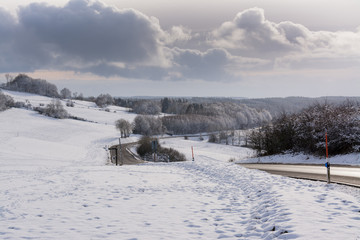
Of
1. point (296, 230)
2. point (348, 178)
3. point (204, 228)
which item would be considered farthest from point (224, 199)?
point (348, 178)

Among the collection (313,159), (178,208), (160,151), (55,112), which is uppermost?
(55,112)

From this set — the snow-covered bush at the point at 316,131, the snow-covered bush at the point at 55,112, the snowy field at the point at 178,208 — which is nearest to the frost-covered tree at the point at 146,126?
the snow-covered bush at the point at 55,112

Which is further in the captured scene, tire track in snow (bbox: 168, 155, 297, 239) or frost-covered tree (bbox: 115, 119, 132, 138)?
frost-covered tree (bbox: 115, 119, 132, 138)

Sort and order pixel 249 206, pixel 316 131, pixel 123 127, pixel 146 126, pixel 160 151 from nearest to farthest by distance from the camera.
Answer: pixel 249 206, pixel 316 131, pixel 160 151, pixel 123 127, pixel 146 126

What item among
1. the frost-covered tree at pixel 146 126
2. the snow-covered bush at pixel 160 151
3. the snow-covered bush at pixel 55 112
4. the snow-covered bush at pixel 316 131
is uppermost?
the snow-covered bush at pixel 55 112

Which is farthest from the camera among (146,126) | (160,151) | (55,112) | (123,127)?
(146,126)

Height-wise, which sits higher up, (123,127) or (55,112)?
(55,112)

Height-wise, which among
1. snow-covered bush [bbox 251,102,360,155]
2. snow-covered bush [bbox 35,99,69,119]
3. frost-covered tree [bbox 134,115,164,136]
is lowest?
frost-covered tree [bbox 134,115,164,136]

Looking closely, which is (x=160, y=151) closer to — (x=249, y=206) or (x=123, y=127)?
(x=123, y=127)

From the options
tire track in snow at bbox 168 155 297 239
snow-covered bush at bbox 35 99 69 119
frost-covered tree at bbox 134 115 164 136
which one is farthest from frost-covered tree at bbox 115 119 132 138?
tire track in snow at bbox 168 155 297 239

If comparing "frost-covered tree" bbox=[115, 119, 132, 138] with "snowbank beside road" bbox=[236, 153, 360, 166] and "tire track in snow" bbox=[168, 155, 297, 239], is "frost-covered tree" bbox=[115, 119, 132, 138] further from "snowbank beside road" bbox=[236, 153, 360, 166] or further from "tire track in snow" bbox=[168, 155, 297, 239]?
"tire track in snow" bbox=[168, 155, 297, 239]

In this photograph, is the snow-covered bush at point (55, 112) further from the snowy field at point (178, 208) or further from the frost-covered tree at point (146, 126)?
the snowy field at point (178, 208)

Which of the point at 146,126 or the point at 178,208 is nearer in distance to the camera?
the point at 178,208

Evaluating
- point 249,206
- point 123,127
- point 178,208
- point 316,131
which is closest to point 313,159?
point 316,131
